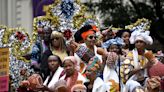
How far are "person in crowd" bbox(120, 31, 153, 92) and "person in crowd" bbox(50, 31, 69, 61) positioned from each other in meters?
1.34

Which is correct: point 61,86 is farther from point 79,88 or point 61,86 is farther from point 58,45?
point 58,45

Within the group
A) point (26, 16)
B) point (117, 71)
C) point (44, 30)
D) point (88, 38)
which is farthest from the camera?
point (26, 16)

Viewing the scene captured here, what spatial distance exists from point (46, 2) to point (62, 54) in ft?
10.6

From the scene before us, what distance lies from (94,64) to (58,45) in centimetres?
139

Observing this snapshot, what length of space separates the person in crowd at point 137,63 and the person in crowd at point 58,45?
1.34 m

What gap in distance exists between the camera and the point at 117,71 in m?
8.74

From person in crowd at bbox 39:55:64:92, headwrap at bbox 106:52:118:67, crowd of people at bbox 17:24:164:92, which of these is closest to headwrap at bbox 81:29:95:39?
crowd of people at bbox 17:24:164:92

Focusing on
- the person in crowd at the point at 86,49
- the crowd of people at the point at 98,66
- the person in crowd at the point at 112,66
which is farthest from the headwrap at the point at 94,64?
the person in crowd at the point at 86,49

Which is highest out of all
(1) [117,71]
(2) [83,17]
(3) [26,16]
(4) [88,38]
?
(3) [26,16]

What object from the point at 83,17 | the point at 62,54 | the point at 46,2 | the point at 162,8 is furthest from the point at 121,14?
the point at 62,54

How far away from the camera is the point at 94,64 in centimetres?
883

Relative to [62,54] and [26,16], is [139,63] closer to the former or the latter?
[62,54]

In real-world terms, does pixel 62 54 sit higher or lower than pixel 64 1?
lower

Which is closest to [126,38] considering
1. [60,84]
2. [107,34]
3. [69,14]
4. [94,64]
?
[107,34]
